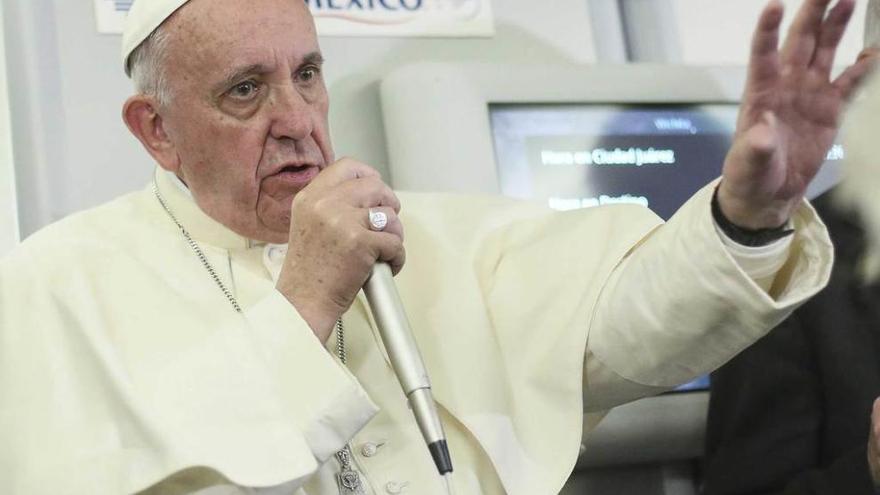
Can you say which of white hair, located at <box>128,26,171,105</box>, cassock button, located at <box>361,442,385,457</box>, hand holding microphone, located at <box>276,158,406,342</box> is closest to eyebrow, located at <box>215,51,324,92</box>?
white hair, located at <box>128,26,171,105</box>

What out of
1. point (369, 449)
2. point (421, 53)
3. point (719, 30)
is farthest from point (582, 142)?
point (369, 449)

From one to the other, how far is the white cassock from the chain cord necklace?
1 centimetres

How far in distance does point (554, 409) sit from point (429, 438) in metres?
0.46

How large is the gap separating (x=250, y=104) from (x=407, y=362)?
681 millimetres

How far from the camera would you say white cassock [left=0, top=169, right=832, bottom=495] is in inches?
81.0

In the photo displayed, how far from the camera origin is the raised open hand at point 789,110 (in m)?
1.86

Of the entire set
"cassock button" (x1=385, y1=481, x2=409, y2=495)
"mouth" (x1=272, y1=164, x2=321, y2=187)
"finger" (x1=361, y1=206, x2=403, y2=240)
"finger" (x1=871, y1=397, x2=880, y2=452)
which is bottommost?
"finger" (x1=871, y1=397, x2=880, y2=452)

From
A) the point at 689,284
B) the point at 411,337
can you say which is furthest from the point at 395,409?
the point at 689,284

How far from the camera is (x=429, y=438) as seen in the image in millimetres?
1944

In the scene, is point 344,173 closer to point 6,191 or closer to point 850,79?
point 850,79

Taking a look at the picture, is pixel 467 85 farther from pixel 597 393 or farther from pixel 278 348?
pixel 278 348

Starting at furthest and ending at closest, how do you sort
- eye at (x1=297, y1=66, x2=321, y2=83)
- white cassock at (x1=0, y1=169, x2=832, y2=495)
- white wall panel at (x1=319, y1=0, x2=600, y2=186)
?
white wall panel at (x1=319, y1=0, x2=600, y2=186) → eye at (x1=297, y1=66, x2=321, y2=83) → white cassock at (x1=0, y1=169, x2=832, y2=495)

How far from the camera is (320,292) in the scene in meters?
2.13

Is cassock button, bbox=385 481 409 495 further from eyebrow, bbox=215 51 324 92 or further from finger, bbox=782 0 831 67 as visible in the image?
finger, bbox=782 0 831 67
